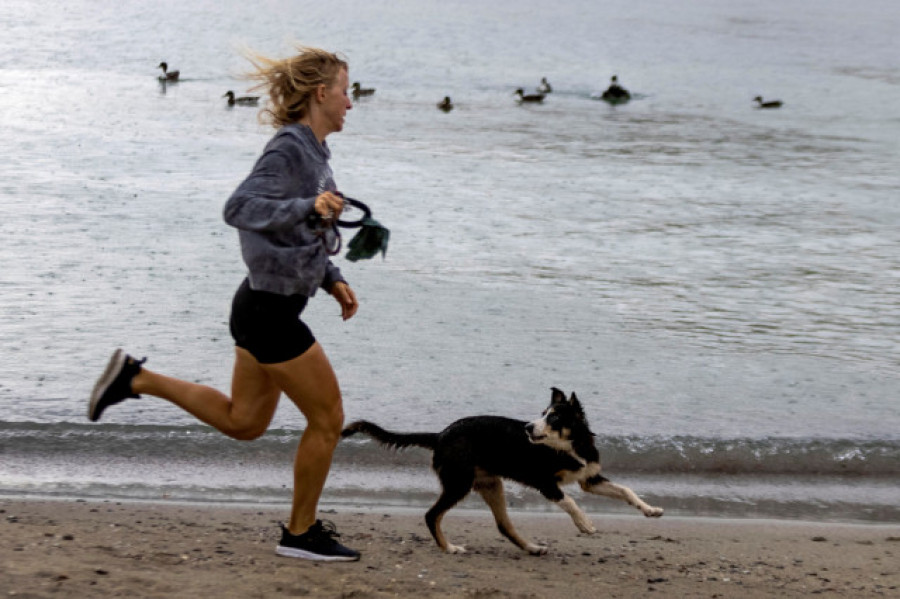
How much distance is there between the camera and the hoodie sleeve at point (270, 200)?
4957 millimetres

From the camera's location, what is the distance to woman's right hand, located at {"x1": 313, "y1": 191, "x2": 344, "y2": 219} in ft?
16.2

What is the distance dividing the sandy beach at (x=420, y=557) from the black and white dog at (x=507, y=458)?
0.17m

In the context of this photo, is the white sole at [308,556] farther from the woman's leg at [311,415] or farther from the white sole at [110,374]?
the white sole at [110,374]

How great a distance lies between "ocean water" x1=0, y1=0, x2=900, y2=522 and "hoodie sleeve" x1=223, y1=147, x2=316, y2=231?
2.46 meters

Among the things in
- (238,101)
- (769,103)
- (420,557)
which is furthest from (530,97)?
(420,557)

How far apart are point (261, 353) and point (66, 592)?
1161 mm

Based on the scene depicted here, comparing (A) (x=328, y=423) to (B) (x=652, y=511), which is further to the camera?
(B) (x=652, y=511)

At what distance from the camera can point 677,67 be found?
1783 inches

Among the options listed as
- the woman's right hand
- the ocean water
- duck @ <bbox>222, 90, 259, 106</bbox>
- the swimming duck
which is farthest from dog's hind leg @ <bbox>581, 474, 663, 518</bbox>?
the swimming duck

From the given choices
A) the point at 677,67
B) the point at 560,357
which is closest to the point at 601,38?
the point at 677,67

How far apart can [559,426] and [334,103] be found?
1.93 metres

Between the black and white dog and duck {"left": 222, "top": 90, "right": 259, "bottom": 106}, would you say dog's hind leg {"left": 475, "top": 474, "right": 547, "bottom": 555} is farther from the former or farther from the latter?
duck {"left": 222, "top": 90, "right": 259, "bottom": 106}

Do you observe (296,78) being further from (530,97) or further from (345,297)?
(530,97)

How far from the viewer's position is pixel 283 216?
16.3 ft
